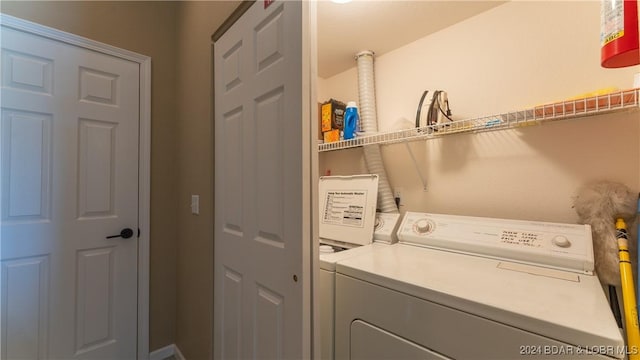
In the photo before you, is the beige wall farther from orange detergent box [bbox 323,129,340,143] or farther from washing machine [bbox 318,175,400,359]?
orange detergent box [bbox 323,129,340,143]

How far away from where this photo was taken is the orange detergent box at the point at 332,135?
2050 millimetres

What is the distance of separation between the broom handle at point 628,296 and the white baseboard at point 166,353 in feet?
7.40

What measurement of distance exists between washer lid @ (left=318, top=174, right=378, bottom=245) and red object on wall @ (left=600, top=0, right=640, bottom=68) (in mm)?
1144

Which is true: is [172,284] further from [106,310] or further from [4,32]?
[4,32]

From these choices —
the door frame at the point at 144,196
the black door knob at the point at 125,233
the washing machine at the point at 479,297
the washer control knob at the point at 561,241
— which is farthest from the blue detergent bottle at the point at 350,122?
the black door knob at the point at 125,233

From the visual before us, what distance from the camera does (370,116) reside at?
2.03m

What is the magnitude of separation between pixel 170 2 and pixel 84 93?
93cm

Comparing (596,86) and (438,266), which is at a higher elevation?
(596,86)

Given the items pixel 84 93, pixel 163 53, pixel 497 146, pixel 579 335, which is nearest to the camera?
pixel 579 335

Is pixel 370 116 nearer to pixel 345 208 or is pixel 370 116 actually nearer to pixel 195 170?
pixel 345 208

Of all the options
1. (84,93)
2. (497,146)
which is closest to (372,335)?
(497,146)

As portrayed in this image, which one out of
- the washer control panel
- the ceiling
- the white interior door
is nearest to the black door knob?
the white interior door

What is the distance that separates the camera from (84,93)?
1.68m

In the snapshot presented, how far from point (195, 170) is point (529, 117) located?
1.80m
